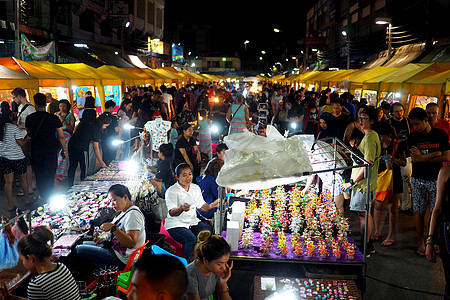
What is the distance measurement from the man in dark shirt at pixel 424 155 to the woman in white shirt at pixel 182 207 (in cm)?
269

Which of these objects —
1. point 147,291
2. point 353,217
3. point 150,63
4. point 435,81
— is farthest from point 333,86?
point 150,63

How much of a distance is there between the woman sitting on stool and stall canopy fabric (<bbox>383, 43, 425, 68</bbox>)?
1725 cm

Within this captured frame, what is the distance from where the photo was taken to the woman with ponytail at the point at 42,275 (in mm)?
3277

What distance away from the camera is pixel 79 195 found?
6699mm

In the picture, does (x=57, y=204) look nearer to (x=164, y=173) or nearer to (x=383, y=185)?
(x=164, y=173)

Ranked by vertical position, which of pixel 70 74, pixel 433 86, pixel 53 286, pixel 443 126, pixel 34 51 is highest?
pixel 34 51

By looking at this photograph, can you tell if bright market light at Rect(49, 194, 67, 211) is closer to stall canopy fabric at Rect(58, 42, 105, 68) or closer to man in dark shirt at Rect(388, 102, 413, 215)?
man in dark shirt at Rect(388, 102, 413, 215)

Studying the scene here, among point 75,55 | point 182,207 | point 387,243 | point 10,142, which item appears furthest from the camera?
point 75,55

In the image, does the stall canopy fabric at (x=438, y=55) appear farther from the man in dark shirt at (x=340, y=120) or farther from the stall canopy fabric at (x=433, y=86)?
the man in dark shirt at (x=340, y=120)

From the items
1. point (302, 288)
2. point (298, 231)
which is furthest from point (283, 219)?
point (302, 288)

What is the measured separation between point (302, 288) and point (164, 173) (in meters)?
3.36

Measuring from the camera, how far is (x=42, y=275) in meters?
3.30

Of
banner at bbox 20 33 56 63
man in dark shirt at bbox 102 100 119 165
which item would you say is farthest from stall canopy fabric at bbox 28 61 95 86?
man in dark shirt at bbox 102 100 119 165

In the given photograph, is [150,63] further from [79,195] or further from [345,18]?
[79,195]
